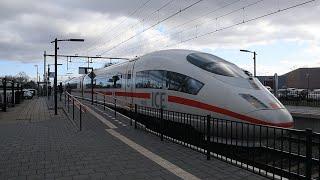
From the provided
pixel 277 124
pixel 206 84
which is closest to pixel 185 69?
pixel 206 84

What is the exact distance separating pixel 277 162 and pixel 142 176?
271 cm

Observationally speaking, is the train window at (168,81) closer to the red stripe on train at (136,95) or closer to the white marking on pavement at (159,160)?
the red stripe on train at (136,95)

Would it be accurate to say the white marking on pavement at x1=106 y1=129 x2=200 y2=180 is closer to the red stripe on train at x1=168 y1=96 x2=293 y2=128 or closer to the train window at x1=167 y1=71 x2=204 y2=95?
the red stripe on train at x1=168 y1=96 x2=293 y2=128

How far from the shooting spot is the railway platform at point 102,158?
25.2 feet

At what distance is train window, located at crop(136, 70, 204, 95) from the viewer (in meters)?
13.4

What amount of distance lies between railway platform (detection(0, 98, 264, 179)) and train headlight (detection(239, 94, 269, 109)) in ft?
8.21

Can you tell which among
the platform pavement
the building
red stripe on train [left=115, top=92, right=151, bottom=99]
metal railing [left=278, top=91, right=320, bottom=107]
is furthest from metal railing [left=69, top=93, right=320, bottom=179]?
the building

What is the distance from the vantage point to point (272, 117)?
11.4m

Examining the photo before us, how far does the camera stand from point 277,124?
451 inches

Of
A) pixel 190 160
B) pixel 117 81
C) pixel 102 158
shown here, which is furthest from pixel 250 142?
pixel 117 81

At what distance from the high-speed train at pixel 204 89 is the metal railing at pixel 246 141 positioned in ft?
2.64

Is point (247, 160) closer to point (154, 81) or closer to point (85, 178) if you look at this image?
point (85, 178)

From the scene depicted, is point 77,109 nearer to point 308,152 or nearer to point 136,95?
point 136,95

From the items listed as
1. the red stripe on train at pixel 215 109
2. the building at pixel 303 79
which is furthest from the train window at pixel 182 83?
A: the building at pixel 303 79
